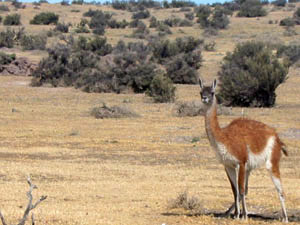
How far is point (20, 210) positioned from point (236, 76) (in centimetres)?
2209

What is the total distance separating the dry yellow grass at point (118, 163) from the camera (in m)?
11.1

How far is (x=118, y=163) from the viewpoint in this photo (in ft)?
54.2

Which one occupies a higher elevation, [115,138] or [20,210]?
[20,210]

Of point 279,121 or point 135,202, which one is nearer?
point 135,202

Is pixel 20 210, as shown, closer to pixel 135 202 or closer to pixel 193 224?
pixel 135 202

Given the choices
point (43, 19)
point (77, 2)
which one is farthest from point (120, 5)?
point (43, 19)

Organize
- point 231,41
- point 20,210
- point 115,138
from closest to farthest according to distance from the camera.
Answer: point 20,210, point 115,138, point 231,41

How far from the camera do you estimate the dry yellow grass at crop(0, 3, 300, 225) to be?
11125mm

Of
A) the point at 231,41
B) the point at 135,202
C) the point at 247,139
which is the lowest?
the point at 231,41

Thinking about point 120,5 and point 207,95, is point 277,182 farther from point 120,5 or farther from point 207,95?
point 120,5

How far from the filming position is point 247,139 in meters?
10.0

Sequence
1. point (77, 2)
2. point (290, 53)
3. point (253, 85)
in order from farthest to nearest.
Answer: point (77, 2) < point (290, 53) < point (253, 85)

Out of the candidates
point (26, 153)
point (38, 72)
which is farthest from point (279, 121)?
point (38, 72)

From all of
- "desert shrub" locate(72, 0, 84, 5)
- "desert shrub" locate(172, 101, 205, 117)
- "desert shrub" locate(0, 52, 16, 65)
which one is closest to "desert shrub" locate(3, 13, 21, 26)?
"desert shrub" locate(0, 52, 16, 65)
